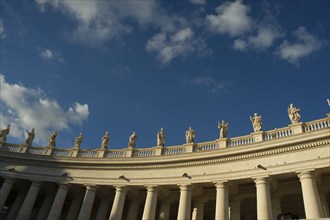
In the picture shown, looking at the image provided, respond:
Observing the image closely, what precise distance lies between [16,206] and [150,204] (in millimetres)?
21068

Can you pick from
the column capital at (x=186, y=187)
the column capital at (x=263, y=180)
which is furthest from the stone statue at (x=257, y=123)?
the column capital at (x=186, y=187)

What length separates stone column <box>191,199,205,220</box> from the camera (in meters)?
35.8

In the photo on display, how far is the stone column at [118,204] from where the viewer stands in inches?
1444

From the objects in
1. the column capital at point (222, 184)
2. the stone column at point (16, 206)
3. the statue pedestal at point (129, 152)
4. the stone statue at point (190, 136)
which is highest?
the stone statue at point (190, 136)

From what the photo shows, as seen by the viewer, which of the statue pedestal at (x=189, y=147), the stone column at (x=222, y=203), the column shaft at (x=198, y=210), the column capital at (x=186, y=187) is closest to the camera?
the stone column at (x=222, y=203)

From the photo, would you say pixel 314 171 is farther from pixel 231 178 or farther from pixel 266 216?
pixel 231 178

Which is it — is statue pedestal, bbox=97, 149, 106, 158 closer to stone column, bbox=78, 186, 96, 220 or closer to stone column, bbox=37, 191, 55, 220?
stone column, bbox=78, 186, 96, 220

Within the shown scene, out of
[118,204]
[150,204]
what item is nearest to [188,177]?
[150,204]

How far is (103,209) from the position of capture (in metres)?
42.0

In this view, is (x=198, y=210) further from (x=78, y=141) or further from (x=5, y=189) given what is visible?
(x=5, y=189)

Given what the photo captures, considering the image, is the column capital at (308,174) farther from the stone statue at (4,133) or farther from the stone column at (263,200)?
the stone statue at (4,133)

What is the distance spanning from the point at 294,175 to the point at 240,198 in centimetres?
774

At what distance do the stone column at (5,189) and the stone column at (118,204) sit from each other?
16.0 metres

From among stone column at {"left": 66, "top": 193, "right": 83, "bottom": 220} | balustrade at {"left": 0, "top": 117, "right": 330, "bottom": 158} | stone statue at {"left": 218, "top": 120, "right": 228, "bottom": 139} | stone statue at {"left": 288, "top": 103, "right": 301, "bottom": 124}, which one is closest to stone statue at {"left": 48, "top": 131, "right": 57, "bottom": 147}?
balustrade at {"left": 0, "top": 117, "right": 330, "bottom": 158}
